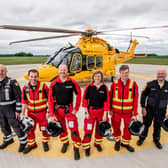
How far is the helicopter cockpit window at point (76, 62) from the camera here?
6.96 m

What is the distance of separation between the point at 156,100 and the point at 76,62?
16.5 ft

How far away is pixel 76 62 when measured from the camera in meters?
7.08

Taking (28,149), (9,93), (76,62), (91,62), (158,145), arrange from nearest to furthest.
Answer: (9,93), (28,149), (158,145), (76,62), (91,62)

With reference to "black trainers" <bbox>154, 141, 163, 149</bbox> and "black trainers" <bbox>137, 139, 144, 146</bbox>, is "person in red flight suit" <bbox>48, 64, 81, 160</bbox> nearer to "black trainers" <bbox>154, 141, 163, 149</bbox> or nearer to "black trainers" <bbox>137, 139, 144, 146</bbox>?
"black trainers" <bbox>137, 139, 144, 146</bbox>

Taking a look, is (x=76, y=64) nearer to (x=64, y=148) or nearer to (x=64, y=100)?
(x=64, y=100)

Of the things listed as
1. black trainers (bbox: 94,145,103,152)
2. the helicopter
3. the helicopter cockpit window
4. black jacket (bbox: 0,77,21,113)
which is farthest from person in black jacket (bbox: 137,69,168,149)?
the helicopter cockpit window

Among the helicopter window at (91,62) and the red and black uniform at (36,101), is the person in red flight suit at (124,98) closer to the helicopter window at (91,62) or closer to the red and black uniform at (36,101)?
the red and black uniform at (36,101)

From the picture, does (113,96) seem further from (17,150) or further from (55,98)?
(17,150)

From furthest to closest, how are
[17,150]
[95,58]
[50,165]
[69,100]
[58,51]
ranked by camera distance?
[95,58] → [58,51] → [17,150] → [69,100] → [50,165]

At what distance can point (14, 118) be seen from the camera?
2568 mm

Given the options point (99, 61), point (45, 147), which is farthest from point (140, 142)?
point (99, 61)

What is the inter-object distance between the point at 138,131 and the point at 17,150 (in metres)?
2.34

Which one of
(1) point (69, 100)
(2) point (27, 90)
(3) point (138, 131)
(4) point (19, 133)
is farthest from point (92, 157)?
(2) point (27, 90)

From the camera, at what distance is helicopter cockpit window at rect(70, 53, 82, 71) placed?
6.96 meters
